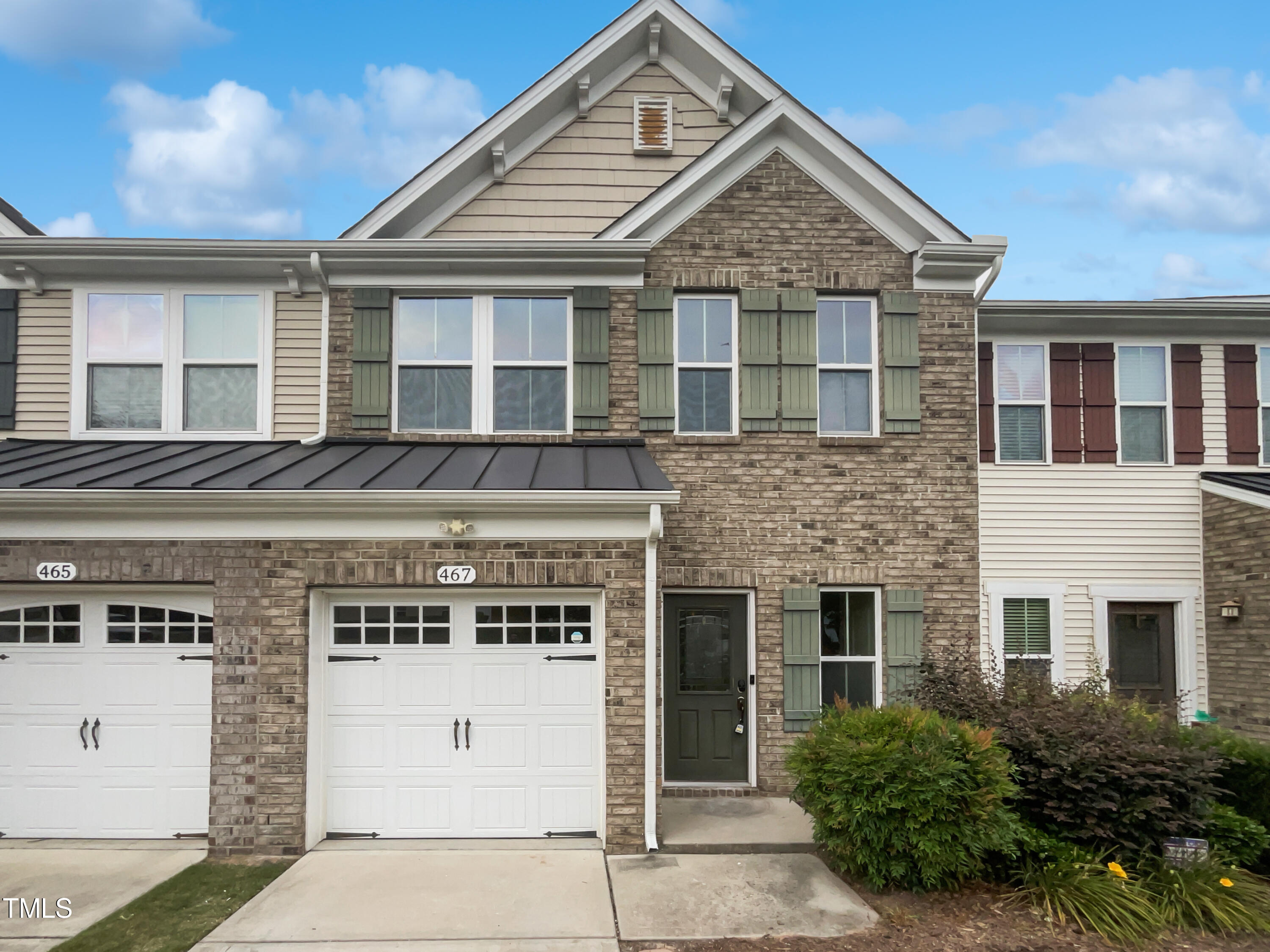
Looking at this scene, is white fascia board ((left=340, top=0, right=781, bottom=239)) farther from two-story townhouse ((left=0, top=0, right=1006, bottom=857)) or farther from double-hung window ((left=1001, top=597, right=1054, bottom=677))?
double-hung window ((left=1001, top=597, right=1054, bottom=677))

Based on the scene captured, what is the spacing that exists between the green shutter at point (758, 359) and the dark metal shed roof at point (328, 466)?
4.41ft

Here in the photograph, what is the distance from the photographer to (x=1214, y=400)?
1066cm

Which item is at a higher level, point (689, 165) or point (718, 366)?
point (689, 165)

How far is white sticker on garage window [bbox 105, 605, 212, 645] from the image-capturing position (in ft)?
26.0

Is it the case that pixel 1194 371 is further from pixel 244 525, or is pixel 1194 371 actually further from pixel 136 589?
pixel 136 589

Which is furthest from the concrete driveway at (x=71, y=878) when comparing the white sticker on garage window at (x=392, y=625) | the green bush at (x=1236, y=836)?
the green bush at (x=1236, y=836)

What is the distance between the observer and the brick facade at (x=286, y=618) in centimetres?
750

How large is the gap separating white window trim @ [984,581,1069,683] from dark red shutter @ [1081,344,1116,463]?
1.73 m

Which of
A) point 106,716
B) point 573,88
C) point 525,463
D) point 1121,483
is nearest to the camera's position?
point 106,716

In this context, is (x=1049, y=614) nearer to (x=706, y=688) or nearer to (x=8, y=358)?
(x=706, y=688)

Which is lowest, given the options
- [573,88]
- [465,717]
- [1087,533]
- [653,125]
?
[465,717]

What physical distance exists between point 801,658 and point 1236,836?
400 centimetres

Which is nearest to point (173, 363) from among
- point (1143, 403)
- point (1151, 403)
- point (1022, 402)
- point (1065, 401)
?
point (1022, 402)

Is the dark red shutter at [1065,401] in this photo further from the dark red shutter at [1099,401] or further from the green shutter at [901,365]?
the green shutter at [901,365]
